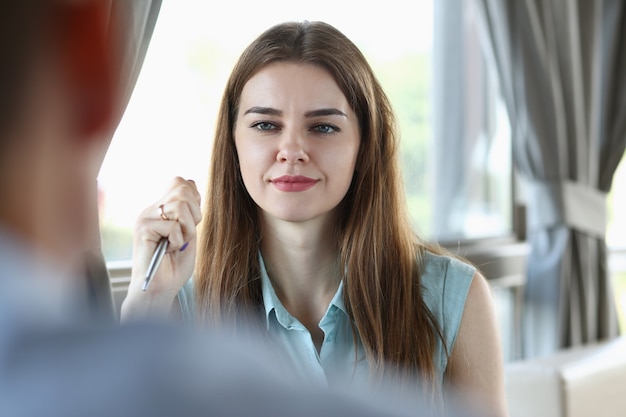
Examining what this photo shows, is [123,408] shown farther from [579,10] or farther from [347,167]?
[579,10]

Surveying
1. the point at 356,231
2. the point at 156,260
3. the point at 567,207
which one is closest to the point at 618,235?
the point at 567,207

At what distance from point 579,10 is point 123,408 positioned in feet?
11.2

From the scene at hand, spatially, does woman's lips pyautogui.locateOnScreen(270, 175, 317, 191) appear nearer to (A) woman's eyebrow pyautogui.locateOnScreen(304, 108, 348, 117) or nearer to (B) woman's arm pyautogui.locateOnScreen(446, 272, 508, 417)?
(A) woman's eyebrow pyautogui.locateOnScreen(304, 108, 348, 117)

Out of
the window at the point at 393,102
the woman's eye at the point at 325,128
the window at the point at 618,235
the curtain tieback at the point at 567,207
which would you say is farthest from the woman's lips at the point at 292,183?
the window at the point at 618,235

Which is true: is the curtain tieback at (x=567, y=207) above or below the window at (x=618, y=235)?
above

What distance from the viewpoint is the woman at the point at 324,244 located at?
1735 mm

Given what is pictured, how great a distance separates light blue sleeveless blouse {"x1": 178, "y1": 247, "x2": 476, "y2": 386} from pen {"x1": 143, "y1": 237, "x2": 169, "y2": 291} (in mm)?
211

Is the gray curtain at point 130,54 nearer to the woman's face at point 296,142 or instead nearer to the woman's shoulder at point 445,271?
the woman's face at point 296,142

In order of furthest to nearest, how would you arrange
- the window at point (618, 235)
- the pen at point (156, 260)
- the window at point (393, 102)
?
the window at point (618, 235), the window at point (393, 102), the pen at point (156, 260)

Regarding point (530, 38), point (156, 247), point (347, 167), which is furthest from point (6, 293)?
point (530, 38)

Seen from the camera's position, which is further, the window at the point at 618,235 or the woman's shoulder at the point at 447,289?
the window at the point at 618,235

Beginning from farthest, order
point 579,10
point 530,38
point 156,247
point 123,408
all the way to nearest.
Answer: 1. point 579,10
2. point 530,38
3. point 156,247
4. point 123,408

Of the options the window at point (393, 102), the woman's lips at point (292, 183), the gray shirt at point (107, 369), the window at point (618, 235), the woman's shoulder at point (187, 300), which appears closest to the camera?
the gray shirt at point (107, 369)

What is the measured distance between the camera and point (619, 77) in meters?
3.59
